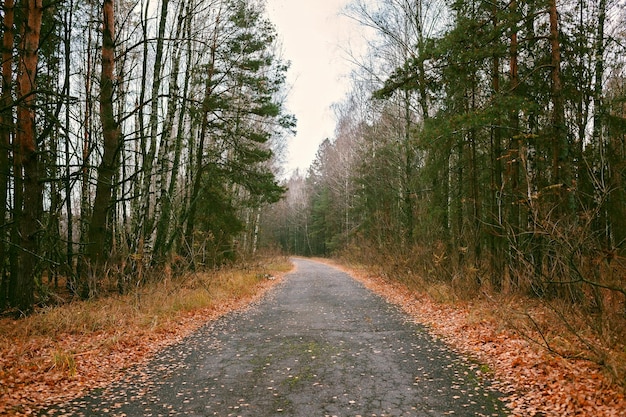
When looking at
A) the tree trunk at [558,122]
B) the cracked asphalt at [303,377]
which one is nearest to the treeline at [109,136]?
the cracked asphalt at [303,377]

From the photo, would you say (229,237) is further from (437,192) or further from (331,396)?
(331,396)

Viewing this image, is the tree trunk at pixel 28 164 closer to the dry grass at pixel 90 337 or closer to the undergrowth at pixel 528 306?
the dry grass at pixel 90 337

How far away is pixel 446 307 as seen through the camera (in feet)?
36.4

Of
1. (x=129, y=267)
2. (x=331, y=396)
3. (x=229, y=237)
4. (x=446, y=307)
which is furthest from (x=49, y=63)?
(x=446, y=307)

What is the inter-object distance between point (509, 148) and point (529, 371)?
24.2 feet

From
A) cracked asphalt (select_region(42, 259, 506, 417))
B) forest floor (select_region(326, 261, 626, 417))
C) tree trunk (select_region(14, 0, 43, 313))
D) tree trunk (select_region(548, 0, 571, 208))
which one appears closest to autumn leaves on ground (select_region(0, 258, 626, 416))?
forest floor (select_region(326, 261, 626, 417))

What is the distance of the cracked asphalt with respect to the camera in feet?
15.8

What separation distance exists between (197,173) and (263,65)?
5066 millimetres

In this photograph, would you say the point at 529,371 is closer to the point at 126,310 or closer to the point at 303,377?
the point at 303,377

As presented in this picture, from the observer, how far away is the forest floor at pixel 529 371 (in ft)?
14.7

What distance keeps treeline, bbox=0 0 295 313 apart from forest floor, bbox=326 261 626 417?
22.6 feet

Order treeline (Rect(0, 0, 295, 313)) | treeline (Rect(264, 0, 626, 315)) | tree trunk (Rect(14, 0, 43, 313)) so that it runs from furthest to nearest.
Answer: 1. treeline (Rect(0, 0, 295, 313))
2. tree trunk (Rect(14, 0, 43, 313))
3. treeline (Rect(264, 0, 626, 315))

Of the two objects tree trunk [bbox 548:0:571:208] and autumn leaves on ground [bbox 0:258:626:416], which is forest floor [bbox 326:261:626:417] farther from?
tree trunk [bbox 548:0:571:208]

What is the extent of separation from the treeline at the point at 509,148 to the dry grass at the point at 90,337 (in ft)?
21.3
